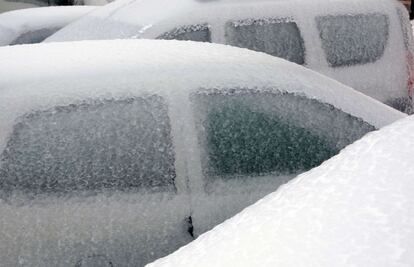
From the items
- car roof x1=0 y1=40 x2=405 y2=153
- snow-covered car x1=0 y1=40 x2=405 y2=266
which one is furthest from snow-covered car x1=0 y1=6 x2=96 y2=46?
snow-covered car x1=0 y1=40 x2=405 y2=266

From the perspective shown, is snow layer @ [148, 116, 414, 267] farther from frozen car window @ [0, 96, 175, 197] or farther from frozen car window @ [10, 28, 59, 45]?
frozen car window @ [10, 28, 59, 45]

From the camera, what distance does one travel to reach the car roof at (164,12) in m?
4.59

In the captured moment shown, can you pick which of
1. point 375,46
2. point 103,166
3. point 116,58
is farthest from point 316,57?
point 103,166

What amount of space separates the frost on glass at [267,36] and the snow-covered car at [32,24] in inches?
85.1

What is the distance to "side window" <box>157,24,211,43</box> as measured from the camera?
4.48 metres

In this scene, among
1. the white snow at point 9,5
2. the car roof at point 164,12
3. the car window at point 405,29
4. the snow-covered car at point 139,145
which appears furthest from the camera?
the white snow at point 9,5

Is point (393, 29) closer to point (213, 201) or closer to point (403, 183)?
point (213, 201)

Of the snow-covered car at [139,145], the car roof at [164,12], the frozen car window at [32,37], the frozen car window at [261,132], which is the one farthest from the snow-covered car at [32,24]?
the frozen car window at [261,132]

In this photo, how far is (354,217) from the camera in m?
1.19

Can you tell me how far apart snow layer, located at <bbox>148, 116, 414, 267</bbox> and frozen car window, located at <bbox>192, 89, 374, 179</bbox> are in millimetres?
1270

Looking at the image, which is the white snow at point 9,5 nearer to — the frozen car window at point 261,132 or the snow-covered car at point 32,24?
the snow-covered car at point 32,24

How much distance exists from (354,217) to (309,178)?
23cm

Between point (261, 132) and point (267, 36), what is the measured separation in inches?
74.1

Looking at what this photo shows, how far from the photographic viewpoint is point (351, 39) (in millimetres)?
4898
